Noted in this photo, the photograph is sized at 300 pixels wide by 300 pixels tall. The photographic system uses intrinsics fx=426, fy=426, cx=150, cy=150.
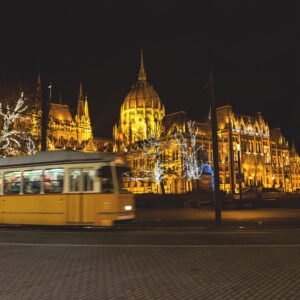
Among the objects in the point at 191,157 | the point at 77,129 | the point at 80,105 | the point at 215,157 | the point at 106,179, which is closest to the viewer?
the point at 106,179

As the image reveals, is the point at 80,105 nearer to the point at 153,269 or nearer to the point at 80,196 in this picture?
the point at 80,196

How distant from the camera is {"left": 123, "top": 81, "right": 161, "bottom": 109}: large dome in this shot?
12929 centimetres

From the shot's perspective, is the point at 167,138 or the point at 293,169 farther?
the point at 293,169

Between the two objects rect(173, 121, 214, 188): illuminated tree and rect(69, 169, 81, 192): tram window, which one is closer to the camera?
rect(69, 169, 81, 192): tram window

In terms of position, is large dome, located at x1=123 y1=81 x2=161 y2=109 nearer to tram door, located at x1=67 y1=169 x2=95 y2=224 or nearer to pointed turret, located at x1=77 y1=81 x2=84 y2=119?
pointed turret, located at x1=77 y1=81 x2=84 y2=119

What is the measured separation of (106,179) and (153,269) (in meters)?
9.22

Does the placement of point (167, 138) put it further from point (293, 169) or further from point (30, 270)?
point (30, 270)

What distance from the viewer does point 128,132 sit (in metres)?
129

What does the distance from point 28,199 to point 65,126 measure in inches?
4770

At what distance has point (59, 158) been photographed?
18.5 m

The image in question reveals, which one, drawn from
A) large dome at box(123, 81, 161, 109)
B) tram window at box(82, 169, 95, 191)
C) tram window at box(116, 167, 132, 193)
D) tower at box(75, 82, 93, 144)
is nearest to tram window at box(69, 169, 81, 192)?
tram window at box(82, 169, 95, 191)

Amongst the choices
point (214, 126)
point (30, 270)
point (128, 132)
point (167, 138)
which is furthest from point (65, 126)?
point (30, 270)

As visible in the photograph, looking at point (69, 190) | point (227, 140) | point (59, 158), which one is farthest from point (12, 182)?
point (227, 140)

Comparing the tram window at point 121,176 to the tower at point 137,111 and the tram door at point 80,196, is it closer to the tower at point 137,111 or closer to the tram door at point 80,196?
the tram door at point 80,196
